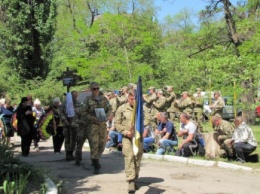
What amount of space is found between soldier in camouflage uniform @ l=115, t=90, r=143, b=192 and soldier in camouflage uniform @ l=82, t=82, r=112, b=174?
4.60 ft

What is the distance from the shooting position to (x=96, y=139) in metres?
9.66

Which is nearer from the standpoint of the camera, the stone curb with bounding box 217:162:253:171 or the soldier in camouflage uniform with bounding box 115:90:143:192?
the soldier in camouflage uniform with bounding box 115:90:143:192

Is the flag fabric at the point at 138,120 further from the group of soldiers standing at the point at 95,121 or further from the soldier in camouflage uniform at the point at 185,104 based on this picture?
the soldier in camouflage uniform at the point at 185,104

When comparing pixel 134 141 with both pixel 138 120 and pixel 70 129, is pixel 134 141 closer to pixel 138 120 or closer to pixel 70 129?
pixel 138 120

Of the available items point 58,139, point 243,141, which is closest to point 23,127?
point 58,139

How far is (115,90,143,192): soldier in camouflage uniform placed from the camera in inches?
303

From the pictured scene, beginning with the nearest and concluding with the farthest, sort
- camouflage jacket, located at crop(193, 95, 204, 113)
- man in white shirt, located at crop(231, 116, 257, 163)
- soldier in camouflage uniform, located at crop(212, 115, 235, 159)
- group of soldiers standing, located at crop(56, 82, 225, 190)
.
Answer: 1. group of soldiers standing, located at crop(56, 82, 225, 190)
2. man in white shirt, located at crop(231, 116, 257, 163)
3. soldier in camouflage uniform, located at crop(212, 115, 235, 159)
4. camouflage jacket, located at crop(193, 95, 204, 113)

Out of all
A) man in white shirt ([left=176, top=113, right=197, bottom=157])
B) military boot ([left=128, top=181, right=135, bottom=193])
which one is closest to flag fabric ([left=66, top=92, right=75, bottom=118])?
man in white shirt ([left=176, top=113, right=197, bottom=157])

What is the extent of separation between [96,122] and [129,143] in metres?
1.96

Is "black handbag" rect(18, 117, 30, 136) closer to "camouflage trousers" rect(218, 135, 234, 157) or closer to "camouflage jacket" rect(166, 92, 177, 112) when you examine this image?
"camouflage trousers" rect(218, 135, 234, 157)

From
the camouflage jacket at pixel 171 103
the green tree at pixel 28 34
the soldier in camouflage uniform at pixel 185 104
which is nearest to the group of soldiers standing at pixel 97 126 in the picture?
the soldier in camouflage uniform at pixel 185 104

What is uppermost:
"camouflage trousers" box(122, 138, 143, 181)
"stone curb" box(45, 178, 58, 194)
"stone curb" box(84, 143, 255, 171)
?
"camouflage trousers" box(122, 138, 143, 181)

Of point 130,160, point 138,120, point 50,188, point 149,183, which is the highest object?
point 138,120

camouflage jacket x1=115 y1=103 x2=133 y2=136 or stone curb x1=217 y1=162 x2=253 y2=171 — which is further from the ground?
camouflage jacket x1=115 y1=103 x2=133 y2=136
